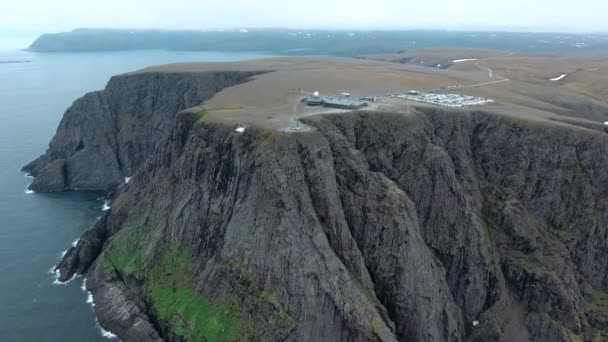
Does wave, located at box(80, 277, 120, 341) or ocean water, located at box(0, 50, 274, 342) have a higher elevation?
ocean water, located at box(0, 50, 274, 342)

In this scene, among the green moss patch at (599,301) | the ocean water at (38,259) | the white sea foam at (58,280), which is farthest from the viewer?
the white sea foam at (58,280)

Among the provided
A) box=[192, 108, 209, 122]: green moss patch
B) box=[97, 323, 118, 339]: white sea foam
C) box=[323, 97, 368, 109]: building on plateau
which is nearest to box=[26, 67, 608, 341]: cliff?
box=[97, 323, 118, 339]: white sea foam

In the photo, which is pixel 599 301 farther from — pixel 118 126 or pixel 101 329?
pixel 118 126

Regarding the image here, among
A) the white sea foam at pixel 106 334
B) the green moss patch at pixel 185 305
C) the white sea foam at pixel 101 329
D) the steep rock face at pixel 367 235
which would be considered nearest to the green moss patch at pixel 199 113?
the steep rock face at pixel 367 235

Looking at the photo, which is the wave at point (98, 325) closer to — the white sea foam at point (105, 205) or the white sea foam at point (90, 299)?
the white sea foam at point (90, 299)

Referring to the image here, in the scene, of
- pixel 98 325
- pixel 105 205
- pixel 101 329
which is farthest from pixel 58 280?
pixel 105 205

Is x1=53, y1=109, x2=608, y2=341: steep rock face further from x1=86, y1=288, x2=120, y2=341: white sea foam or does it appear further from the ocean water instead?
the ocean water
